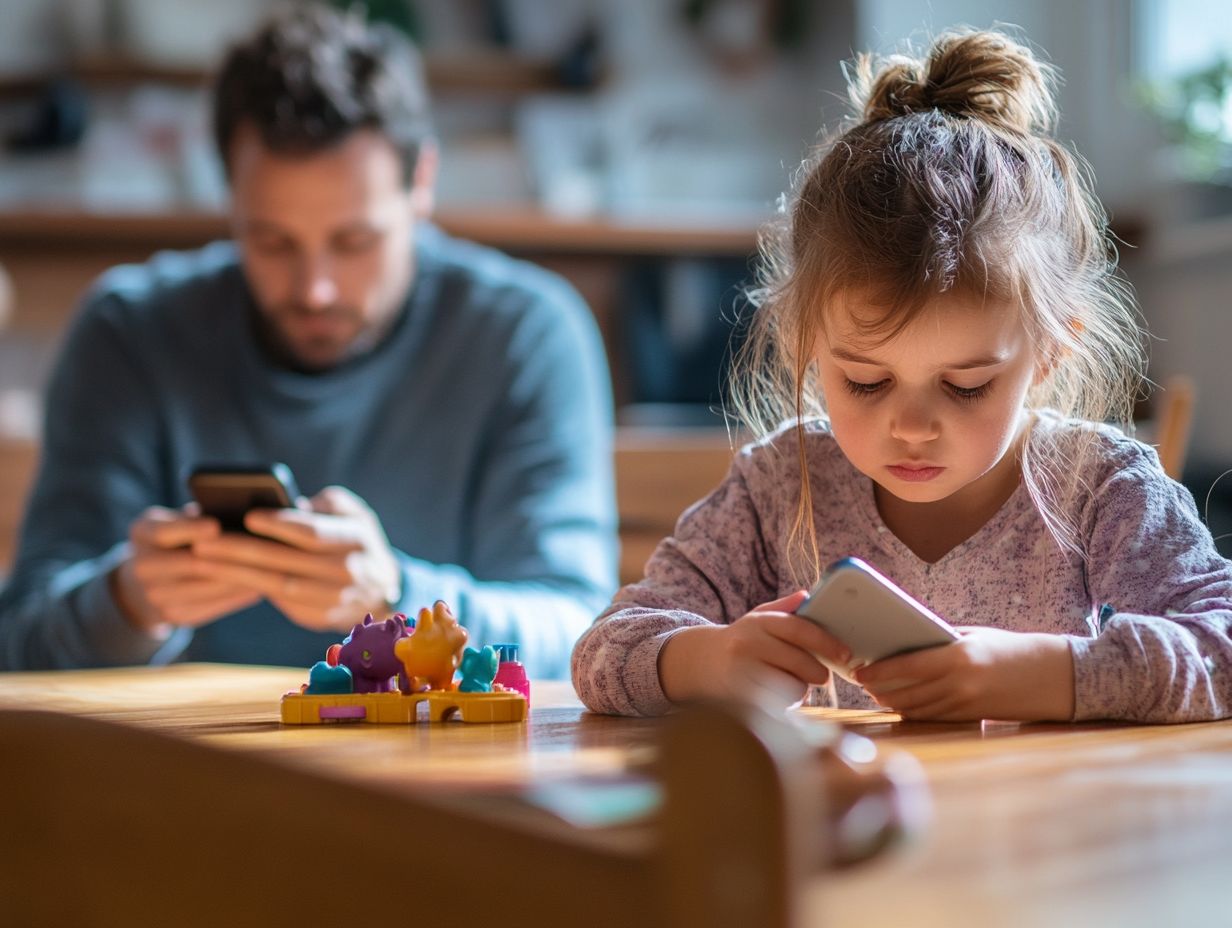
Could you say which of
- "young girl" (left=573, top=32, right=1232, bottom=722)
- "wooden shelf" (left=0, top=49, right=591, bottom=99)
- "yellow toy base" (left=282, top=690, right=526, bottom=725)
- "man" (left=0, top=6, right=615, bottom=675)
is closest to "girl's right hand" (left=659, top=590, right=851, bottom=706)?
"young girl" (left=573, top=32, right=1232, bottom=722)

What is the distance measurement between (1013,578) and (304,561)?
60cm

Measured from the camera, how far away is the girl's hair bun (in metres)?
0.96

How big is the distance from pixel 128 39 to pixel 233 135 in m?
1.41

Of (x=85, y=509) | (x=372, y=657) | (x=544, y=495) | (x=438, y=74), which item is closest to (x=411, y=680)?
(x=372, y=657)

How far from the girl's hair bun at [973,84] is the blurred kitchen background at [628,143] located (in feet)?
5.66

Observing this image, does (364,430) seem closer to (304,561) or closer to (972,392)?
(304,561)

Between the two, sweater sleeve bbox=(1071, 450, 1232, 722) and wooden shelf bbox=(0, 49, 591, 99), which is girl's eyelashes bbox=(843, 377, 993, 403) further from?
wooden shelf bbox=(0, 49, 591, 99)

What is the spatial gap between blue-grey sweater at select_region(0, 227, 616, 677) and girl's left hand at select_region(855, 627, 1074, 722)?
2.68 feet

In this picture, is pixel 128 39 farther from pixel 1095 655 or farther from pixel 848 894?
pixel 848 894

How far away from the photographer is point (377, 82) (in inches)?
72.4

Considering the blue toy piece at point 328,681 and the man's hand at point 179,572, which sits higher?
the man's hand at point 179,572

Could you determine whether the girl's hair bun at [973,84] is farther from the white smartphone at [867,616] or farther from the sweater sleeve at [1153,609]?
the white smartphone at [867,616]

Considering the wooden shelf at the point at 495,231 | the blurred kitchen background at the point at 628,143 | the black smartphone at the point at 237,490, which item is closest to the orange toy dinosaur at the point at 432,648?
the black smartphone at the point at 237,490

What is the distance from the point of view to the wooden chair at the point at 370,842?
0.36m
